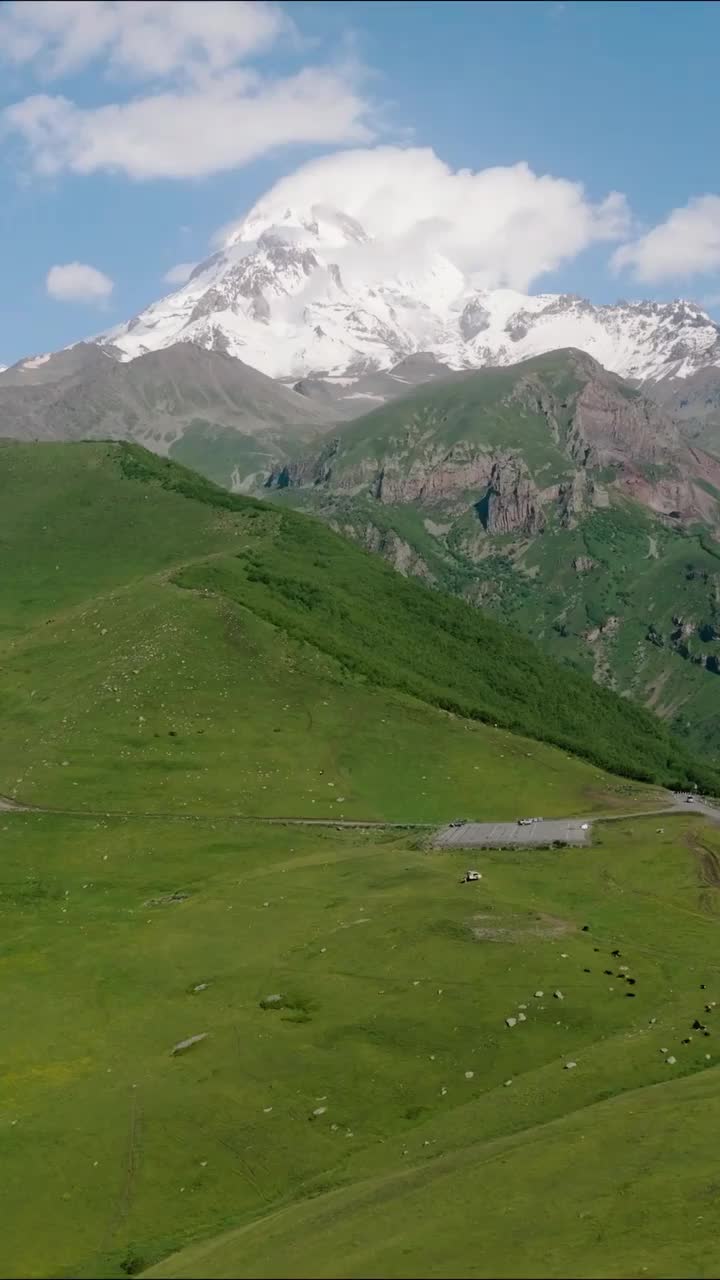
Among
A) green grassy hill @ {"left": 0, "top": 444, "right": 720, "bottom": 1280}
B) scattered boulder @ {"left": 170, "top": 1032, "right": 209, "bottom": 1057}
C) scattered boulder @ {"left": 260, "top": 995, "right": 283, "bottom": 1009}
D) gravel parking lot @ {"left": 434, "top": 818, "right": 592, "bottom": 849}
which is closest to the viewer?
green grassy hill @ {"left": 0, "top": 444, "right": 720, "bottom": 1280}

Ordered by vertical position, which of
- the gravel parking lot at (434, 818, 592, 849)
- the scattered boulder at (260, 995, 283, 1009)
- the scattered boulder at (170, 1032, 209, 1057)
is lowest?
the scattered boulder at (170, 1032, 209, 1057)

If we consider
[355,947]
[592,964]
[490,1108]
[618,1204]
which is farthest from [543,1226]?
[355,947]

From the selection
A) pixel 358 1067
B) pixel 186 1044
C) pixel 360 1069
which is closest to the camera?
pixel 360 1069

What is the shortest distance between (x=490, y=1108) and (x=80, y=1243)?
28.7m

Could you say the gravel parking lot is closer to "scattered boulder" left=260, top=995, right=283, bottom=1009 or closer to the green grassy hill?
the green grassy hill

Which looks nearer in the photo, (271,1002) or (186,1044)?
(186,1044)

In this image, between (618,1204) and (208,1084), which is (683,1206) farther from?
(208,1084)

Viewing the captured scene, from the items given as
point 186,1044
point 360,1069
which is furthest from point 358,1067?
point 186,1044

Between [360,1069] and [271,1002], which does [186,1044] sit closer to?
[271,1002]

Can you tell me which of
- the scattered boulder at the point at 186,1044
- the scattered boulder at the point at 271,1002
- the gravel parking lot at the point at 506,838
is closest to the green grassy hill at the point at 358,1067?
the scattered boulder at the point at 271,1002

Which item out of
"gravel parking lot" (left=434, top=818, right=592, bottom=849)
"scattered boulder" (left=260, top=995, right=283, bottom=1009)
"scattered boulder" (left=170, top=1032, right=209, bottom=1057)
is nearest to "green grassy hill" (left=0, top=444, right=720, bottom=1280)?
"scattered boulder" (left=260, top=995, right=283, bottom=1009)

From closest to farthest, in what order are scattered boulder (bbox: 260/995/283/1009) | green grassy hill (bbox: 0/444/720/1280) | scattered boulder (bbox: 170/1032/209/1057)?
green grassy hill (bbox: 0/444/720/1280) < scattered boulder (bbox: 170/1032/209/1057) < scattered boulder (bbox: 260/995/283/1009)

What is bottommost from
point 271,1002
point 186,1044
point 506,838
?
point 186,1044

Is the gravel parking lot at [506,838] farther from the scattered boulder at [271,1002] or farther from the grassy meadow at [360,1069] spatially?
the scattered boulder at [271,1002]
